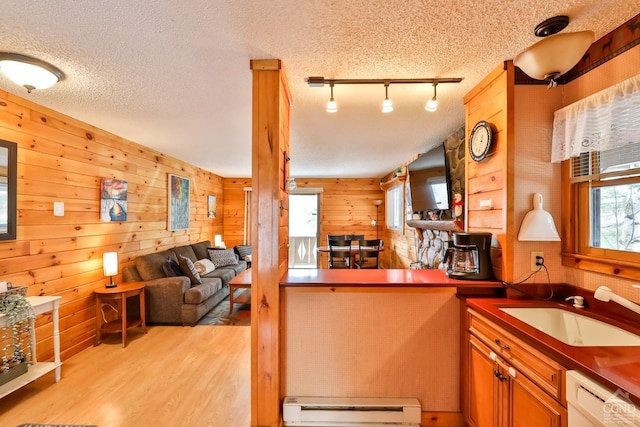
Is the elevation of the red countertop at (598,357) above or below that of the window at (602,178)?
below

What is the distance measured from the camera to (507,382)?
1350 mm

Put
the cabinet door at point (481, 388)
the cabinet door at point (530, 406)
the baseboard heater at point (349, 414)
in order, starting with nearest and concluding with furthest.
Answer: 1. the cabinet door at point (530, 406)
2. the cabinet door at point (481, 388)
3. the baseboard heater at point (349, 414)

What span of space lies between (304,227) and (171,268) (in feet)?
11.7

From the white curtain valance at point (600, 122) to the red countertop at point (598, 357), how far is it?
34.4 inches

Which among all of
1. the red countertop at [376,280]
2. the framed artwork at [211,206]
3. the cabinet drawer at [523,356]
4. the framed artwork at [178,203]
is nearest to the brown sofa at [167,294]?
the framed artwork at [178,203]

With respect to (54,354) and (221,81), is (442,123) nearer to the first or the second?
(221,81)

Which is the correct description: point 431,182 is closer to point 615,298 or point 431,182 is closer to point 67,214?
point 615,298

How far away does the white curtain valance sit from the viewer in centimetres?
128

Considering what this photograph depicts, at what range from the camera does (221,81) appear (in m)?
1.94

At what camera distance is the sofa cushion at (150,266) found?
3549mm

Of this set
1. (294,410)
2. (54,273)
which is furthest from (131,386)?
(294,410)

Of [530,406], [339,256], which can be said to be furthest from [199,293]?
[530,406]

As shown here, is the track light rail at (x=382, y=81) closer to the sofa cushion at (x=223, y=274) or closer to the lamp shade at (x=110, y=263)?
the lamp shade at (x=110, y=263)

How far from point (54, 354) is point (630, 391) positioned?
3628 millimetres
